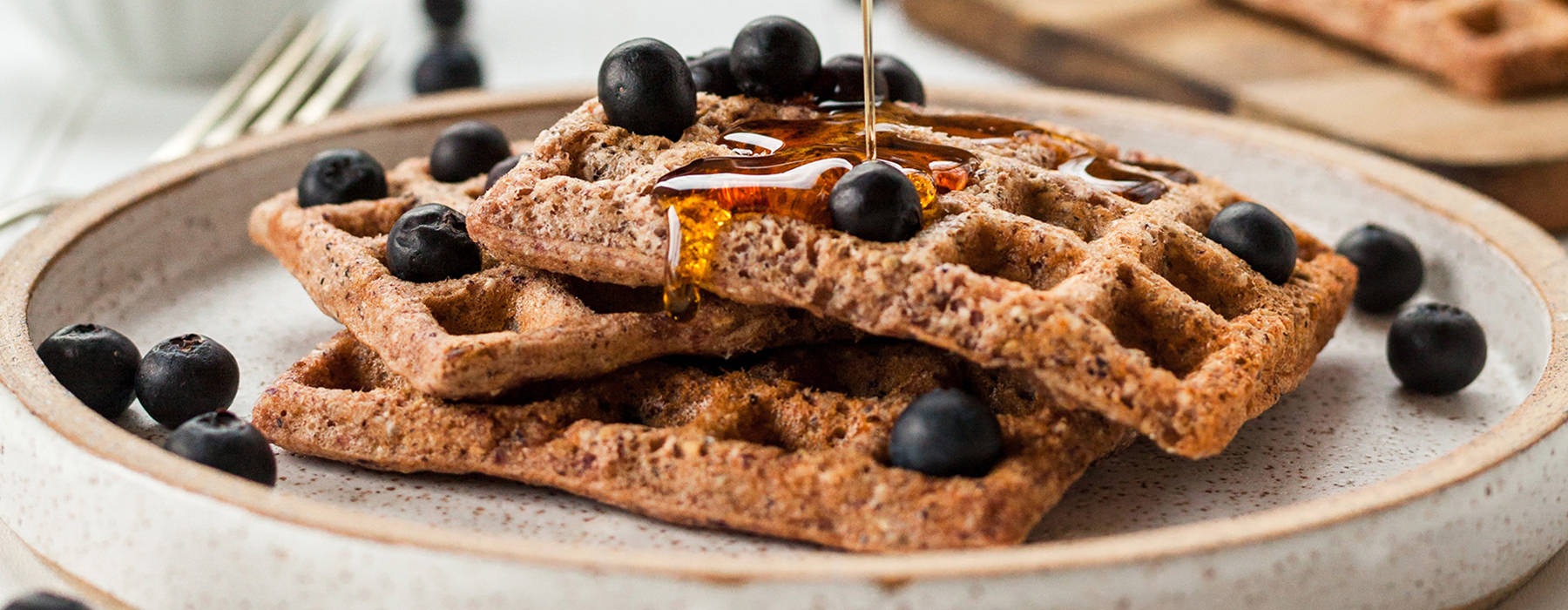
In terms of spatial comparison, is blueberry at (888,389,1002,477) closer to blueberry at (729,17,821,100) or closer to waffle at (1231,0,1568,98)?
blueberry at (729,17,821,100)

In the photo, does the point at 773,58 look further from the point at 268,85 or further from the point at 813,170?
the point at 268,85

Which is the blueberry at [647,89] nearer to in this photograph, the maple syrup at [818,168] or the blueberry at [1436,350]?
the maple syrup at [818,168]

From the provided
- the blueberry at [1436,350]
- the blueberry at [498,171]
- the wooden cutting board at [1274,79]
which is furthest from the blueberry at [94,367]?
the wooden cutting board at [1274,79]

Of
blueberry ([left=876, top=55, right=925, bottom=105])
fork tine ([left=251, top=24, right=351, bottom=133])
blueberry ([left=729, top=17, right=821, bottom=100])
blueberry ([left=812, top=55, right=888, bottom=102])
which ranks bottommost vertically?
fork tine ([left=251, top=24, right=351, bottom=133])

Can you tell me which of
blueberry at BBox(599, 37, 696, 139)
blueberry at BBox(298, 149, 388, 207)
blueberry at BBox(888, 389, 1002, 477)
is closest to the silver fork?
blueberry at BBox(298, 149, 388, 207)

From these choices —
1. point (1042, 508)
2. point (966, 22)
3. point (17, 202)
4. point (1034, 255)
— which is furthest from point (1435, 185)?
point (17, 202)

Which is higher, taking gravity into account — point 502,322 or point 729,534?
point 502,322

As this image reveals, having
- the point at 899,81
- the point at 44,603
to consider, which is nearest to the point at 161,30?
the point at 899,81
